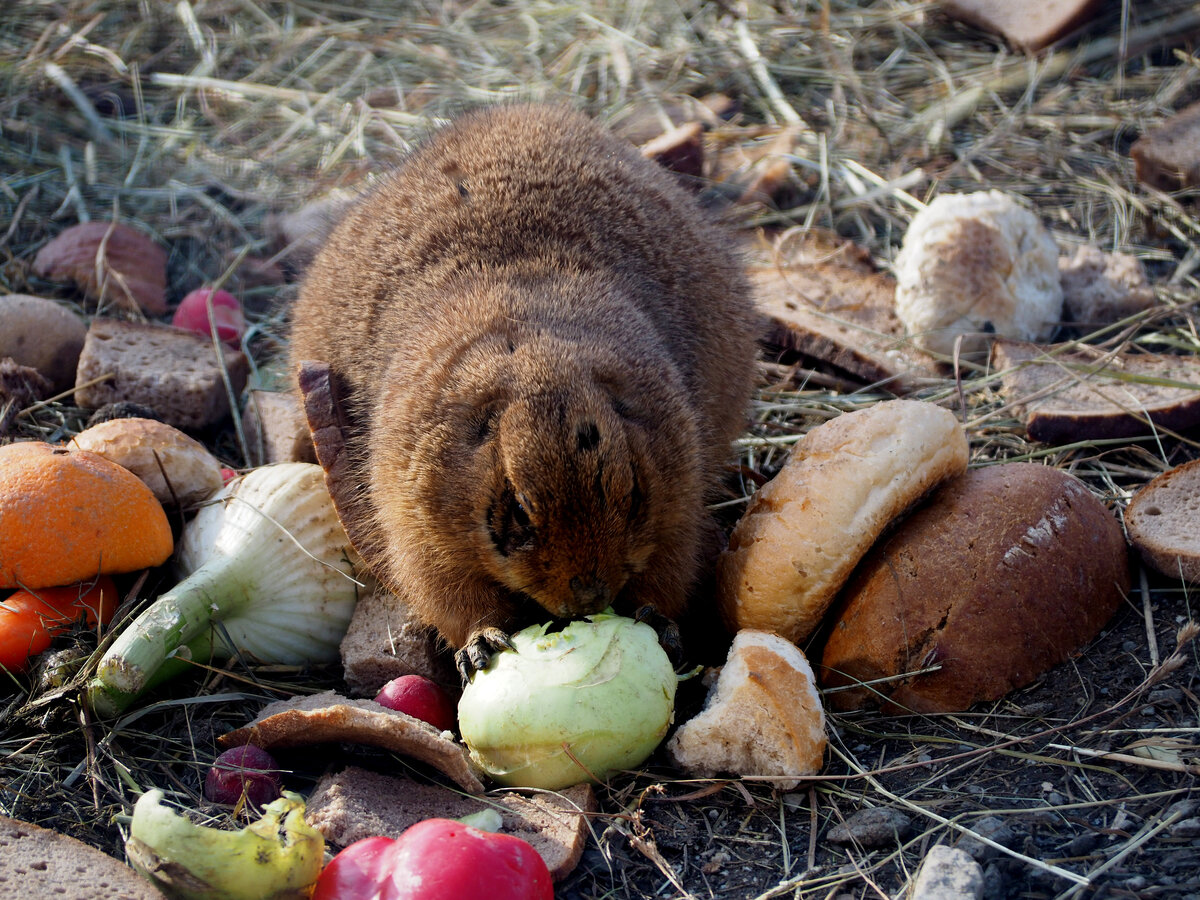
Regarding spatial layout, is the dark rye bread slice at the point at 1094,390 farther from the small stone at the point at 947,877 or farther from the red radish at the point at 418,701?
the red radish at the point at 418,701

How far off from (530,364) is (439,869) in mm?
1797

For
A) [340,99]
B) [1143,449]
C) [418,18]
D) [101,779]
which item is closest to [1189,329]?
[1143,449]

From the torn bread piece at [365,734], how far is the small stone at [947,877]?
143 cm

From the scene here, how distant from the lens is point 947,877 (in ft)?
9.86

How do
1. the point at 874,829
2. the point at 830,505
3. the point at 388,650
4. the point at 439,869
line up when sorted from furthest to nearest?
the point at 388,650 → the point at 830,505 → the point at 874,829 → the point at 439,869

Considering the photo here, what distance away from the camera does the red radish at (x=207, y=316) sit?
6.64 meters

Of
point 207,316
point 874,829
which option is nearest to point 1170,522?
point 874,829

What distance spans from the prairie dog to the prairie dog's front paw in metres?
0.01

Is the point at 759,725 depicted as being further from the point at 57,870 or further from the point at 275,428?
the point at 275,428

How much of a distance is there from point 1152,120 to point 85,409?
24.3 ft

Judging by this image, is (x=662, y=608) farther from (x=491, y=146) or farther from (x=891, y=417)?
(x=491, y=146)

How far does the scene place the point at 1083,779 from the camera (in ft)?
11.3

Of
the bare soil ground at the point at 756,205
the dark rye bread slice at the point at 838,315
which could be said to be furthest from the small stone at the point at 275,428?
the dark rye bread slice at the point at 838,315

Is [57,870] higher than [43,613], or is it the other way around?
[43,613]
